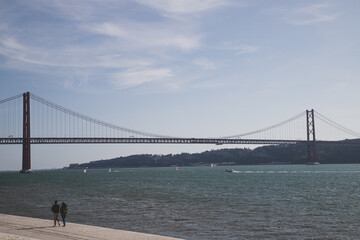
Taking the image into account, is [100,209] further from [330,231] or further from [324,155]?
[324,155]

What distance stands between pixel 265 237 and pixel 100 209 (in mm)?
15118

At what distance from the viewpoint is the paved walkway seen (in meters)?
17.7

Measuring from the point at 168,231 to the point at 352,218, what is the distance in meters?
11.7

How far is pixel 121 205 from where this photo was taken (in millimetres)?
32875

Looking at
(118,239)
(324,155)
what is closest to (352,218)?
(118,239)

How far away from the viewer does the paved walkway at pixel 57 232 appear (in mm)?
17688

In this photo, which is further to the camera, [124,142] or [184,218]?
[124,142]

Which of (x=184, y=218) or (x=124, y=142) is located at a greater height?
(x=124, y=142)

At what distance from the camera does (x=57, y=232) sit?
1909 centimetres

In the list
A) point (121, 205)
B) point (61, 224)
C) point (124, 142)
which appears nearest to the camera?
point (61, 224)

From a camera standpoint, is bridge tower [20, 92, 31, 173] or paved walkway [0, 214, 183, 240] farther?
bridge tower [20, 92, 31, 173]

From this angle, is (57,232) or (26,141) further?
(26,141)

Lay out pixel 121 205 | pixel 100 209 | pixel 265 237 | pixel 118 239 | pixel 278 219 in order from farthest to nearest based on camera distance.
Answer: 1. pixel 121 205
2. pixel 100 209
3. pixel 278 219
4. pixel 265 237
5. pixel 118 239

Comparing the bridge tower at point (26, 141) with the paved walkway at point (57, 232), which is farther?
the bridge tower at point (26, 141)
